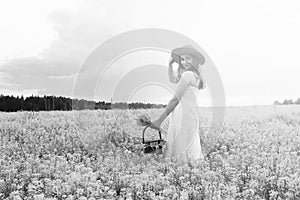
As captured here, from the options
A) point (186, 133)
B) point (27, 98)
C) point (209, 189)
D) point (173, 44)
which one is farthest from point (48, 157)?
point (27, 98)

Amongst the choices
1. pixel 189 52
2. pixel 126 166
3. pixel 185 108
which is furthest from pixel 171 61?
pixel 126 166

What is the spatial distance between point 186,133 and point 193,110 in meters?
0.51

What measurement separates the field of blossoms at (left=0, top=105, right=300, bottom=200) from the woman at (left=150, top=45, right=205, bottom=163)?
417 mm

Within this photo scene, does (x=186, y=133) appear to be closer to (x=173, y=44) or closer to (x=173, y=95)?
(x=173, y=95)

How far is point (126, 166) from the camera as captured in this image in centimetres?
834

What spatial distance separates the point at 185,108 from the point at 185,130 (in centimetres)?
48

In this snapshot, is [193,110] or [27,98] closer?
[193,110]

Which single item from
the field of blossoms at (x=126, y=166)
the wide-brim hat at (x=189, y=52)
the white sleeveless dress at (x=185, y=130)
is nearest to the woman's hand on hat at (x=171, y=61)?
the wide-brim hat at (x=189, y=52)

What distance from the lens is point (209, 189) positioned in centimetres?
633

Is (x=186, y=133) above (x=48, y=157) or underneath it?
above

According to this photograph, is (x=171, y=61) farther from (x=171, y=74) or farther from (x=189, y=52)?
(x=189, y=52)

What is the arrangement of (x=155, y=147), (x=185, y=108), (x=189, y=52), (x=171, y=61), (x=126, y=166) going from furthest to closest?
(x=155, y=147) < (x=171, y=61) < (x=185, y=108) < (x=189, y=52) < (x=126, y=166)

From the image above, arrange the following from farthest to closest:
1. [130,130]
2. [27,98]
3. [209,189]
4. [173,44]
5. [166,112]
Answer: [27,98], [130,130], [173,44], [166,112], [209,189]

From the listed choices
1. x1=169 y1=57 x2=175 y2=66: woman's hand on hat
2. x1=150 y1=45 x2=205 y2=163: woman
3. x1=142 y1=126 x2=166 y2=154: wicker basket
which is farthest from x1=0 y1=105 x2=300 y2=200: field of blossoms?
x1=169 y1=57 x2=175 y2=66: woman's hand on hat
